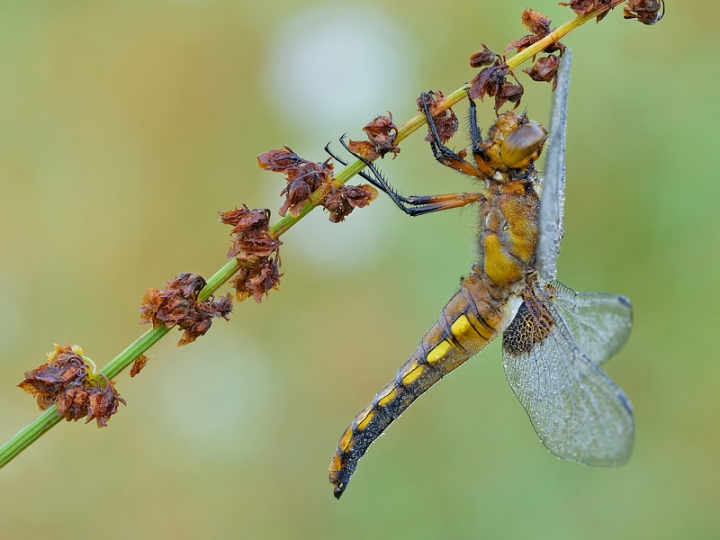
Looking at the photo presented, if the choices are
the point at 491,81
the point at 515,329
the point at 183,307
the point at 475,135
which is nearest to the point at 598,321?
the point at 515,329

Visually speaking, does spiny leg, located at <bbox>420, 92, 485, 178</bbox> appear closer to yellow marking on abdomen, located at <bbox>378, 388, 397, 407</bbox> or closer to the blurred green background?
yellow marking on abdomen, located at <bbox>378, 388, 397, 407</bbox>

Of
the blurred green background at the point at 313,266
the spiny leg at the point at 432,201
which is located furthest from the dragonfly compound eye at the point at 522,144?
the blurred green background at the point at 313,266

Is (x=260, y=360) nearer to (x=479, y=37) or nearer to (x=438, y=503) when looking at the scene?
(x=438, y=503)

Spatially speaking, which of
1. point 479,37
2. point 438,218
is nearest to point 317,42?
point 479,37

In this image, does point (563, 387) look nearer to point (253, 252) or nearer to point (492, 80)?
point (492, 80)

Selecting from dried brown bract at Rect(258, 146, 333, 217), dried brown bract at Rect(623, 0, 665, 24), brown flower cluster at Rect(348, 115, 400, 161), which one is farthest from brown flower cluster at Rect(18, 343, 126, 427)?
dried brown bract at Rect(623, 0, 665, 24)

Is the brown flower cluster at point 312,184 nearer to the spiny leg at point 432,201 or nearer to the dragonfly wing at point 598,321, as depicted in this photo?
the spiny leg at point 432,201

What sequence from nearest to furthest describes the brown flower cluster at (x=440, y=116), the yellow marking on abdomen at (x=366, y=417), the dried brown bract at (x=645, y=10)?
the dried brown bract at (x=645, y=10) < the brown flower cluster at (x=440, y=116) < the yellow marking on abdomen at (x=366, y=417)
